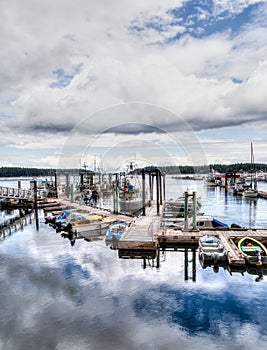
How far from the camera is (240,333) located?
36.0ft

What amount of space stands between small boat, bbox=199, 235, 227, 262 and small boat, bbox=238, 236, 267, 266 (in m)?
1.30

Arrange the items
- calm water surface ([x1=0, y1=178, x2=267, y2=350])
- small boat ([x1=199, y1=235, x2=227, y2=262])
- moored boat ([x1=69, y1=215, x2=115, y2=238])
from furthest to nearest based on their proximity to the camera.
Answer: moored boat ([x1=69, y1=215, x2=115, y2=238]) → small boat ([x1=199, y1=235, x2=227, y2=262]) → calm water surface ([x1=0, y1=178, x2=267, y2=350])

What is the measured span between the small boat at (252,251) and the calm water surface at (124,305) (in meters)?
1.19

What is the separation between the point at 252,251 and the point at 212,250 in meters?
2.56

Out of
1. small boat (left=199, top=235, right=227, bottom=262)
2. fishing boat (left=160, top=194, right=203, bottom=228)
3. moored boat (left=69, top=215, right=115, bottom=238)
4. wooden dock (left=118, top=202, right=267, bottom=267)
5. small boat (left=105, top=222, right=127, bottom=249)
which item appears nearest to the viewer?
small boat (left=199, top=235, right=227, bottom=262)

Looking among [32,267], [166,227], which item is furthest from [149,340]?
[166,227]

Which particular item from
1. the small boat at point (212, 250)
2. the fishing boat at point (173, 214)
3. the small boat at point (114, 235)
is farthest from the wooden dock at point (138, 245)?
the fishing boat at point (173, 214)

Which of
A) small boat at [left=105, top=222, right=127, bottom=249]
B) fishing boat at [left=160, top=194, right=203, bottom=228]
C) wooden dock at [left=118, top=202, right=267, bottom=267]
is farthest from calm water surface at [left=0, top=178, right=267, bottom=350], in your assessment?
fishing boat at [left=160, top=194, right=203, bottom=228]

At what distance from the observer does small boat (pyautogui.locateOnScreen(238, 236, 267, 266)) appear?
17.3 metres

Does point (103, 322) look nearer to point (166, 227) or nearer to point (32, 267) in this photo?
point (32, 267)

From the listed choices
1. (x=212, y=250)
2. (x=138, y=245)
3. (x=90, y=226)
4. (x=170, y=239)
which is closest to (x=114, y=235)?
(x=138, y=245)

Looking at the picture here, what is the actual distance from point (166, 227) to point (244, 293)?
11.4m

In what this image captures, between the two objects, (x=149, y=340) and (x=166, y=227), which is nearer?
(x=149, y=340)

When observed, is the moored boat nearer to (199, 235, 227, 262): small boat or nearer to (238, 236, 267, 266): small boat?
(199, 235, 227, 262): small boat
